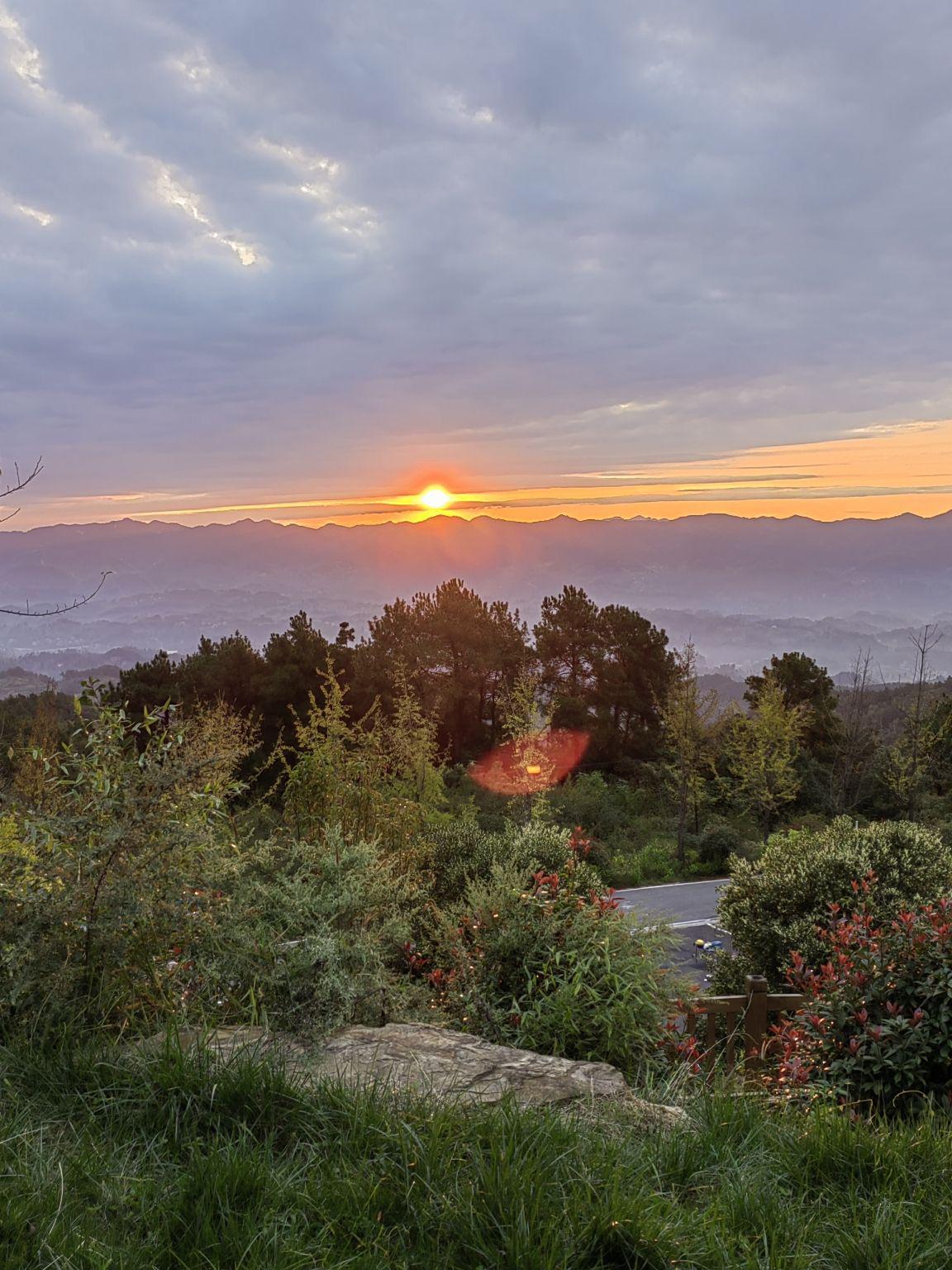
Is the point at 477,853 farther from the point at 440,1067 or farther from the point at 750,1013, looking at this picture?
the point at 440,1067

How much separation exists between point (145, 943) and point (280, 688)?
101 feet

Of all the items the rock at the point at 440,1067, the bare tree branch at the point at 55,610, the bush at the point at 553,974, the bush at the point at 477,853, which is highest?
the bare tree branch at the point at 55,610

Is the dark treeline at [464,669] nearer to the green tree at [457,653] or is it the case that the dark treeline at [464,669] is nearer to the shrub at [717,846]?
the green tree at [457,653]

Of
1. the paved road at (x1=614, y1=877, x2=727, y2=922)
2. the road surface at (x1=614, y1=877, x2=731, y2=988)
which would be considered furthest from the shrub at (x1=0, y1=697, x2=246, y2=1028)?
the paved road at (x1=614, y1=877, x2=727, y2=922)

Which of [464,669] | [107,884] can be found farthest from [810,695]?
[107,884]

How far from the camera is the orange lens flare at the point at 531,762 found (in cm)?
2200

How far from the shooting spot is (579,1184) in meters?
2.13

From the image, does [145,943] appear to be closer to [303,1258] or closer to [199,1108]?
[199,1108]

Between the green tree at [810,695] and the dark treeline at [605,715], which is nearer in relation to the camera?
the dark treeline at [605,715]

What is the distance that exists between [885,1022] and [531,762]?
17899 mm

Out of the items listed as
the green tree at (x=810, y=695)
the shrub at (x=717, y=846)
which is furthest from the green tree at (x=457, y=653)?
the shrub at (x=717, y=846)

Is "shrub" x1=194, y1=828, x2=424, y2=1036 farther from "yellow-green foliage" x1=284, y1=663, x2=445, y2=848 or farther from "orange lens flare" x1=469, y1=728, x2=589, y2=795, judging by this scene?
"orange lens flare" x1=469, y1=728, x2=589, y2=795

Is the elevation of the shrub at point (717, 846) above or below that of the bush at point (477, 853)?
below

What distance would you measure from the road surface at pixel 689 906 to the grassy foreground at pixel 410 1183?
10617mm
